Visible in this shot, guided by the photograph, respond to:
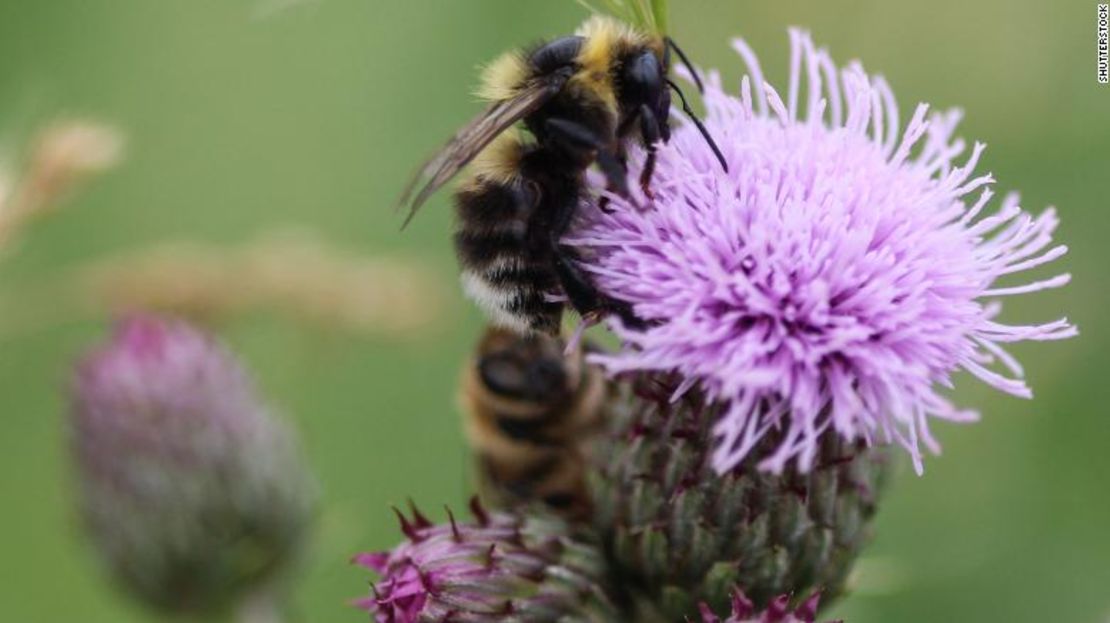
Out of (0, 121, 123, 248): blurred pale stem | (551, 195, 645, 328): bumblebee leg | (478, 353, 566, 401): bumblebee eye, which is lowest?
(551, 195, 645, 328): bumblebee leg

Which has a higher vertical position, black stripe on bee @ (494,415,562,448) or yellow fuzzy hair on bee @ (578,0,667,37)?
yellow fuzzy hair on bee @ (578,0,667,37)

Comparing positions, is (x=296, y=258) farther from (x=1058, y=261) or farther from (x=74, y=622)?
(x=1058, y=261)

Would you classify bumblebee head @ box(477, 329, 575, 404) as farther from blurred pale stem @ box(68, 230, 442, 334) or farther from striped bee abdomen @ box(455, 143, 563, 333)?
blurred pale stem @ box(68, 230, 442, 334)

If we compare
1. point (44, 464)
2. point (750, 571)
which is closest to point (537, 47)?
point (750, 571)

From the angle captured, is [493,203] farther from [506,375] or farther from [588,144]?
[506,375]

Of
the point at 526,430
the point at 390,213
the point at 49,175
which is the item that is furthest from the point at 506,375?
the point at 390,213

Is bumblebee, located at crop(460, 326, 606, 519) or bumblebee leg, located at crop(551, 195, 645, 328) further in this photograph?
bumblebee, located at crop(460, 326, 606, 519)

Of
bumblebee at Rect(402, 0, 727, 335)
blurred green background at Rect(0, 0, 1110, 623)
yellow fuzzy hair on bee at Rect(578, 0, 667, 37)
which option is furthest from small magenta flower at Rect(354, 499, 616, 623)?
yellow fuzzy hair on bee at Rect(578, 0, 667, 37)
